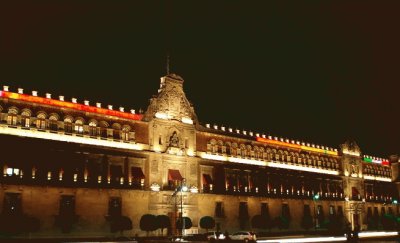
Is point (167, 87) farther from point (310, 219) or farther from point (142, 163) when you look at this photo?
point (310, 219)

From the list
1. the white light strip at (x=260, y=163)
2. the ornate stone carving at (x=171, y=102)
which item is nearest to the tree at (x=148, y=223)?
the ornate stone carving at (x=171, y=102)

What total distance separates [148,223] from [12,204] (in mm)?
14607

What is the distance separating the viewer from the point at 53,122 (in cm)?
5141

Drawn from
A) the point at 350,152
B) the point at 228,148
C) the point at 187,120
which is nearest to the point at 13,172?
the point at 187,120

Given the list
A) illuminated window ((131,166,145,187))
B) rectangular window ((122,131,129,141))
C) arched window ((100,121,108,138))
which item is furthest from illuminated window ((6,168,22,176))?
rectangular window ((122,131,129,141))

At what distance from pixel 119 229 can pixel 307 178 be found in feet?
131

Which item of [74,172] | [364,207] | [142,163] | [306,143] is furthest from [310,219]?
[74,172]

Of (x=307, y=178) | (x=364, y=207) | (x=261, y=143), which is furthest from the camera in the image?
(x=364, y=207)

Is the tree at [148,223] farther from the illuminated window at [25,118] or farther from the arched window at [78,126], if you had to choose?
the illuminated window at [25,118]

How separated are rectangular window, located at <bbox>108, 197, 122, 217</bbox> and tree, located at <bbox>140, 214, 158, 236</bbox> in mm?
3265

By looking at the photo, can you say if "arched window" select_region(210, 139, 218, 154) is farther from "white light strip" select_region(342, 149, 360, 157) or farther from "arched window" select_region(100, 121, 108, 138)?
"white light strip" select_region(342, 149, 360, 157)

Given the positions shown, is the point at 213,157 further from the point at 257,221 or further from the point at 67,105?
the point at 67,105

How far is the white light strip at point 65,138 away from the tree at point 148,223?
9.41 m

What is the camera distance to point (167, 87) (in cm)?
6216
